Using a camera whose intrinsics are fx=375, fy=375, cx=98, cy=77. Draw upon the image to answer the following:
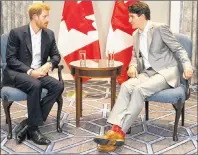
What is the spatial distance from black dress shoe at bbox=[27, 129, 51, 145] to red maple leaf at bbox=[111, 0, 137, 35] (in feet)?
8.11

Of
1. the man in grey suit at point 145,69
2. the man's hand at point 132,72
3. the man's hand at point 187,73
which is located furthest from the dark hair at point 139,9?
the man's hand at point 187,73

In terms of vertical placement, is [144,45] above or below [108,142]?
above

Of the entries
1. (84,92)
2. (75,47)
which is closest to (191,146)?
(84,92)

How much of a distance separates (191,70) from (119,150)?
993mm

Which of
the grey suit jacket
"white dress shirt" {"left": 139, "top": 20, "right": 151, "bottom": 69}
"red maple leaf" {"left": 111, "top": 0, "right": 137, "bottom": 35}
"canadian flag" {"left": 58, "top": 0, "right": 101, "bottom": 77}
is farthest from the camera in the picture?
"canadian flag" {"left": 58, "top": 0, "right": 101, "bottom": 77}

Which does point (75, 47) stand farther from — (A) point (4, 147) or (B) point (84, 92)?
(A) point (4, 147)

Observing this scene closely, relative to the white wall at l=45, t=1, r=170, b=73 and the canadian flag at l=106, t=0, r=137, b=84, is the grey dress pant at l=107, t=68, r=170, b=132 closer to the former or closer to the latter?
the canadian flag at l=106, t=0, r=137, b=84

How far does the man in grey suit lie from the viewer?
11.0 ft

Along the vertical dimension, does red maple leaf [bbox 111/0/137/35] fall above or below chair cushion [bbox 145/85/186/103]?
above

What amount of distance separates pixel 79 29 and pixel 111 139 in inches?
103

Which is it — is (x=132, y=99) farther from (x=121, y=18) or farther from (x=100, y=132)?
(x=121, y=18)

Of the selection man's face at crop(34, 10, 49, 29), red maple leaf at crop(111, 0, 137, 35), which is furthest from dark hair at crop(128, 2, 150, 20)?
red maple leaf at crop(111, 0, 137, 35)

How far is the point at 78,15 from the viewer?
18.1 feet

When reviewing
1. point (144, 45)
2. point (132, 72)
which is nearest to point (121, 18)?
point (144, 45)
